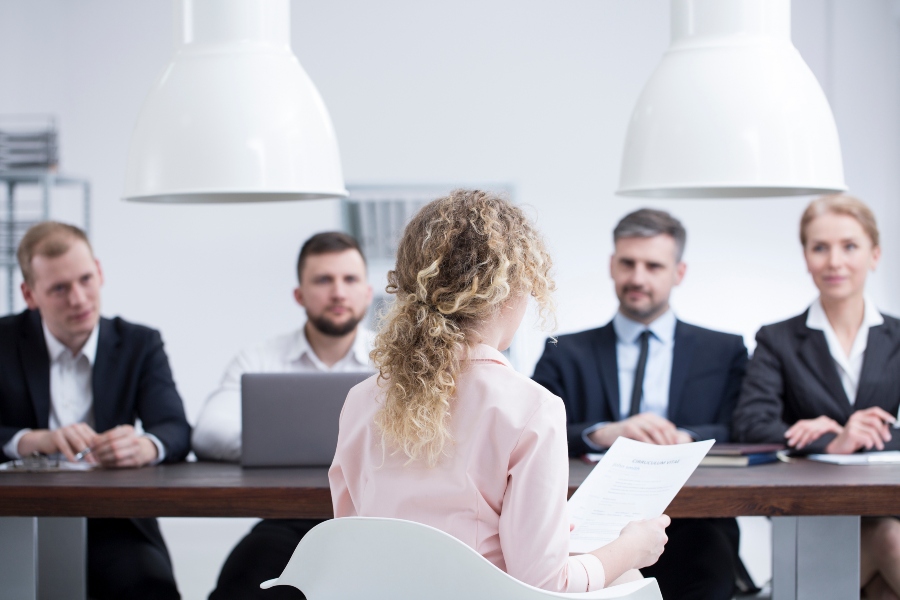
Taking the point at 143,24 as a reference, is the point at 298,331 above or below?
below

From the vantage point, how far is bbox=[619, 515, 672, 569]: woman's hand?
1453 mm

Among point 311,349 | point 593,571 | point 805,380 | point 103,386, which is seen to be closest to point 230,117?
point 593,571

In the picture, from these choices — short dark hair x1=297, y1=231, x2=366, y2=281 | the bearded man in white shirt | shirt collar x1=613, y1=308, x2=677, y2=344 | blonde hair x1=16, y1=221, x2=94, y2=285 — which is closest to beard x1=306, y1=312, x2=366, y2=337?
the bearded man in white shirt

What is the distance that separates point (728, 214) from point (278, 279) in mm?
2619

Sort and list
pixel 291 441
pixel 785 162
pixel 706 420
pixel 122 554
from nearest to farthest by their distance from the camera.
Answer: pixel 785 162, pixel 291 441, pixel 122 554, pixel 706 420

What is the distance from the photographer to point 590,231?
5391mm

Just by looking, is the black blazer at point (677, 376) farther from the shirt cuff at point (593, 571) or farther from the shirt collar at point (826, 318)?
the shirt cuff at point (593, 571)

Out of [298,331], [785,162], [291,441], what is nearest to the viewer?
[785,162]

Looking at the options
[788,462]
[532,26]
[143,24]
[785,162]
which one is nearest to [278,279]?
[143,24]

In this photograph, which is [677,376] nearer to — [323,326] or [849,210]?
[849,210]

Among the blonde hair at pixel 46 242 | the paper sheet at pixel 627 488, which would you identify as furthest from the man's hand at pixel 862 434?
the blonde hair at pixel 46 242

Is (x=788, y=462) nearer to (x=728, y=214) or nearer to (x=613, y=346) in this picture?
(x=613, y=346)

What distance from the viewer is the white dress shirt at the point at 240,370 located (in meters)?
2.68

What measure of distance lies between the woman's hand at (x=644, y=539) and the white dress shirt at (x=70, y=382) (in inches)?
79.2
